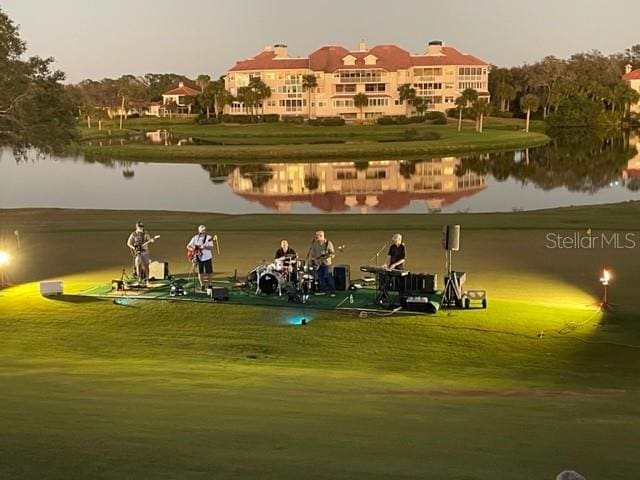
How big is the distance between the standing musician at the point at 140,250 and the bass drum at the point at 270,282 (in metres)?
3.10

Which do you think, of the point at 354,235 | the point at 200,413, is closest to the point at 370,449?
the point at 200,413

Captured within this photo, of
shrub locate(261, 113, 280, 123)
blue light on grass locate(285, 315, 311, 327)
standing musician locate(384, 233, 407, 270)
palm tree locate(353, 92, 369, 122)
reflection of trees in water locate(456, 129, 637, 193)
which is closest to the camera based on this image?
blue light on grass locate(285, 315, 311, 327)

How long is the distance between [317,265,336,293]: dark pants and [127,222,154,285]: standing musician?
4.29m

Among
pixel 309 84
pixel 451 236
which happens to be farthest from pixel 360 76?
pixel 451 236

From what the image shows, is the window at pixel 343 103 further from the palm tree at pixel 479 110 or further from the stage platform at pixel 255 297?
the stage platform at pixel 255 297

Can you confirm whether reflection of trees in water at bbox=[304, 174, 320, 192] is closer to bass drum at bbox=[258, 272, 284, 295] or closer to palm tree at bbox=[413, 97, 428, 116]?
bass drum at bbox=[258, 272, 284, 295]

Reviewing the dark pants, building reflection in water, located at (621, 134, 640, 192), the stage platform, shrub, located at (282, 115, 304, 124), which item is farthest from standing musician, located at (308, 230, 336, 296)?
shrub, located at (282, 115, 304, 124)

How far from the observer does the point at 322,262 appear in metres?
19.0

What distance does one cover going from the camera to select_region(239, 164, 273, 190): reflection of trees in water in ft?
225

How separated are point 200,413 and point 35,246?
1919cm

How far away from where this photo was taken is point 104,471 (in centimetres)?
751

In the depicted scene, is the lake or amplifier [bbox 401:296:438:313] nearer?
amplifier [bbox 401:296:438:313]

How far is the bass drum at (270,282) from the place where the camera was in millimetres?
18656

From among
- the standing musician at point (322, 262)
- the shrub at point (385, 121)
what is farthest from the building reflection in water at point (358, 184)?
the shrub at point (385, 121)
